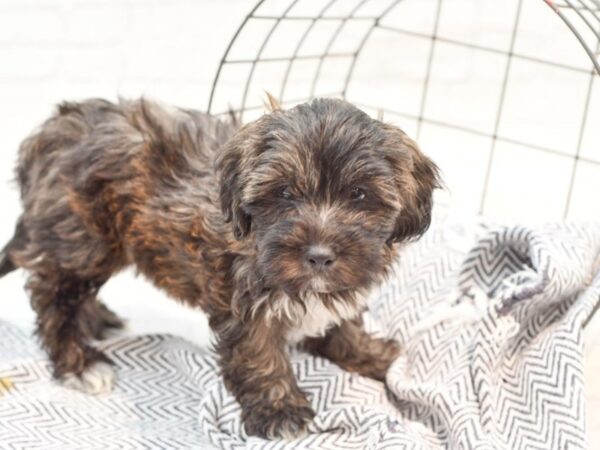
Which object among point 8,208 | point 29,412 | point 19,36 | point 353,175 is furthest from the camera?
point 19,36

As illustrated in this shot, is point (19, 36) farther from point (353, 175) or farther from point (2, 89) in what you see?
point (353, 175)

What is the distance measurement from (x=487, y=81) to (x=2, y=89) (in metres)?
2.87

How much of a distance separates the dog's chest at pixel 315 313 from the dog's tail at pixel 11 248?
1170mm

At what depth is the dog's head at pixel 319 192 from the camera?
2.89m

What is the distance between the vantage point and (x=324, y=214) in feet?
9.59

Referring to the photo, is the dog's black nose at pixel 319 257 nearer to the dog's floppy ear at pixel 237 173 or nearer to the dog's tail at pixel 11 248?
the dog's floppy ear at pixel 237 173

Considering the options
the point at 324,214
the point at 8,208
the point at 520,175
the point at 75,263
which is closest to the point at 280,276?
the point at 324,214

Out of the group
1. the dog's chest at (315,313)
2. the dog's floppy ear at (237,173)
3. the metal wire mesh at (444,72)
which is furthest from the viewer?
the metal wire mesh at (444,72)

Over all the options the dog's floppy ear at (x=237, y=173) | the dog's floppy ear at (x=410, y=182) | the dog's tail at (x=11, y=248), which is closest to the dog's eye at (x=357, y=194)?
the dog's floppy ear at (x=410, y=182)

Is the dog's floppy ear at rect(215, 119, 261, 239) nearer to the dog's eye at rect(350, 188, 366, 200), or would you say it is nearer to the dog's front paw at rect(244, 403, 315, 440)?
the dog's eye at rect(350, 188, 366, 200)

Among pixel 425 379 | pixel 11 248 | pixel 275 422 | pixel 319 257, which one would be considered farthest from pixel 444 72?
pixel 319 257

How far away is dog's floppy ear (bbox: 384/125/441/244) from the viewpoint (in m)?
3.01

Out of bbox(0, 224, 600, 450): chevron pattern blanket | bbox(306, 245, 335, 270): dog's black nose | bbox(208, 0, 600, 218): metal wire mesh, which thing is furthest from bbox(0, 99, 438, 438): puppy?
bbox(208, 0, 600, 218): metal wire mesh

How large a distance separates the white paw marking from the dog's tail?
0.50 metres
